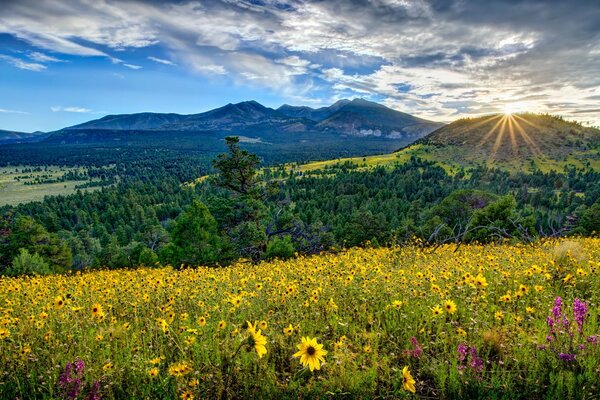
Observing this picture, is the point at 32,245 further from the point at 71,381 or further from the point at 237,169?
the point at 71,381

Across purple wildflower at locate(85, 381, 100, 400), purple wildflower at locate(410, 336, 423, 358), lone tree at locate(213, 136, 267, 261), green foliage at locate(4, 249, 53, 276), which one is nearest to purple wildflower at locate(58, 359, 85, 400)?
purple wildflower at locate(85, 381, 100, 400)

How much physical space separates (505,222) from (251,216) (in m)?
31.3

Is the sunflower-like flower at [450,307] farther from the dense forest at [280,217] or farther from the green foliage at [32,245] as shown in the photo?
the green foliage at [32,245]

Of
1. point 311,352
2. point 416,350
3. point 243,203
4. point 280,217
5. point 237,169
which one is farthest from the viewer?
point 280,217

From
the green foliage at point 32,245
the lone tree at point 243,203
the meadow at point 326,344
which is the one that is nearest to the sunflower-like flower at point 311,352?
the meadow at point 326,344

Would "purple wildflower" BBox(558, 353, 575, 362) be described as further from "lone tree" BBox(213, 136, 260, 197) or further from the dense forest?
"lone tree" BBox(213, 136, 260, 197)

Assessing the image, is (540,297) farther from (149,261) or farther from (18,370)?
(149,261)

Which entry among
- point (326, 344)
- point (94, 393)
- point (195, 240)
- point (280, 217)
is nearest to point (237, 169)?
point (280, 217)

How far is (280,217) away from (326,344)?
23.9 meters

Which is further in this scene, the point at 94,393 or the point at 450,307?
the point at 450,307

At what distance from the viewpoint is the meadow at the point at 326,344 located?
12.2 feet

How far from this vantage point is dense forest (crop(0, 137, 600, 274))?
26125 mm

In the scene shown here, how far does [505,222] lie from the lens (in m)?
40.1

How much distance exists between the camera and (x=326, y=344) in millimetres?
4711
